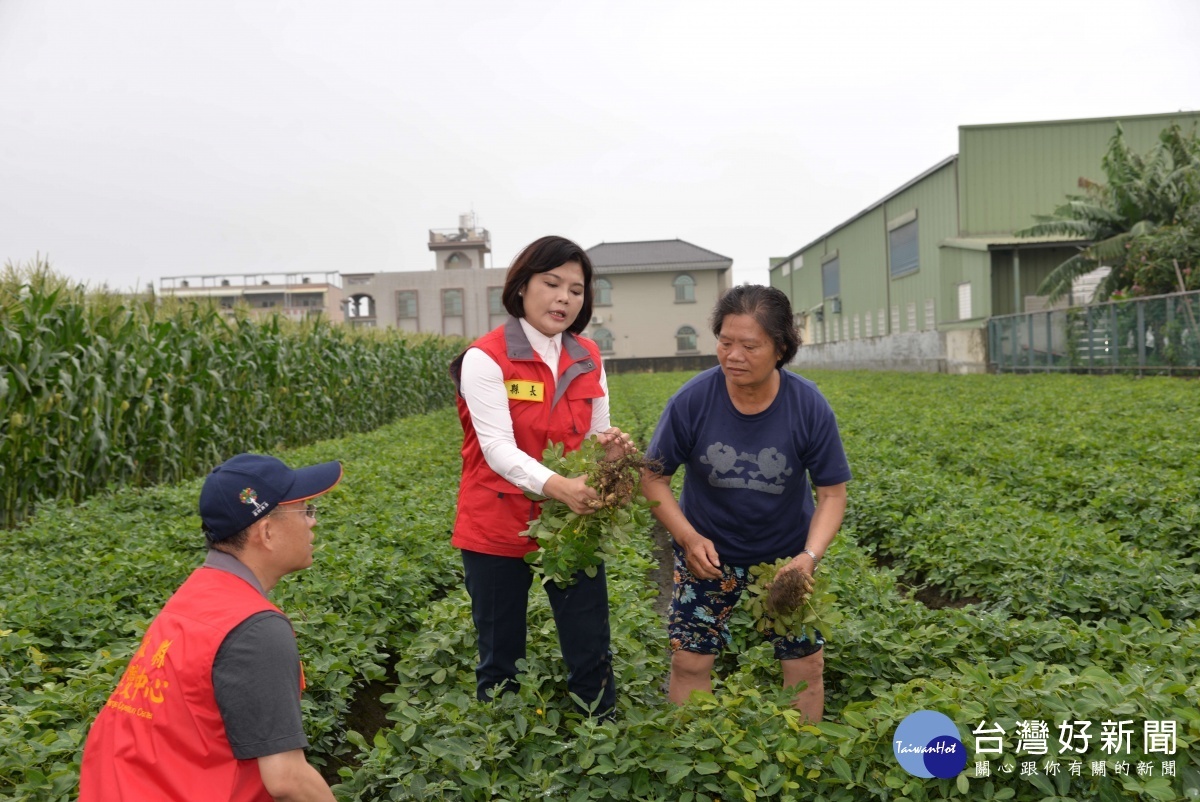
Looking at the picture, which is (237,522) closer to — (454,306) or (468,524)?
(468,524)

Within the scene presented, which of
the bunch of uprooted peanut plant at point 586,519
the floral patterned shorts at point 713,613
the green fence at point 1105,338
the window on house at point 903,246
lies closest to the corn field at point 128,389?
the bunch of uprooted peanut plant at point 586,519

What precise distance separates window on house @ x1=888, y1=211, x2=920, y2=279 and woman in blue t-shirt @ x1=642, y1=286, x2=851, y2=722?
34.3 metres

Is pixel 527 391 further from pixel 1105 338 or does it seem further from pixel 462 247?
pixel 462 247

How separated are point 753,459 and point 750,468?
0.12 feet

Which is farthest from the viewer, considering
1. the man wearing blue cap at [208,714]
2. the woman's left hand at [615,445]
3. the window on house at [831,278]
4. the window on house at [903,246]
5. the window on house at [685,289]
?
the window on house at [685,289]

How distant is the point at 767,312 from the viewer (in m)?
3.29

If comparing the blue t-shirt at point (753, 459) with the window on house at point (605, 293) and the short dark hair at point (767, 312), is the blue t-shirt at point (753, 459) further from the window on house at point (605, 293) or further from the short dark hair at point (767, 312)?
the window on house at point (605, 293)

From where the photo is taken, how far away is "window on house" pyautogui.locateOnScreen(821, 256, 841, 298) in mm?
49000

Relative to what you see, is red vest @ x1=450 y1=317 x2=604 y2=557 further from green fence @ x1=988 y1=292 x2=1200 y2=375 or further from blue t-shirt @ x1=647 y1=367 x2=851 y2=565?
green fence @ x1=988 y1=292 x2=1200 y2=375

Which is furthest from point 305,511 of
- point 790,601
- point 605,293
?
point 605,293

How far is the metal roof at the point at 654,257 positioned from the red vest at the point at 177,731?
50.0m

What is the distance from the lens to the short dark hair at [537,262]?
10.5ft
